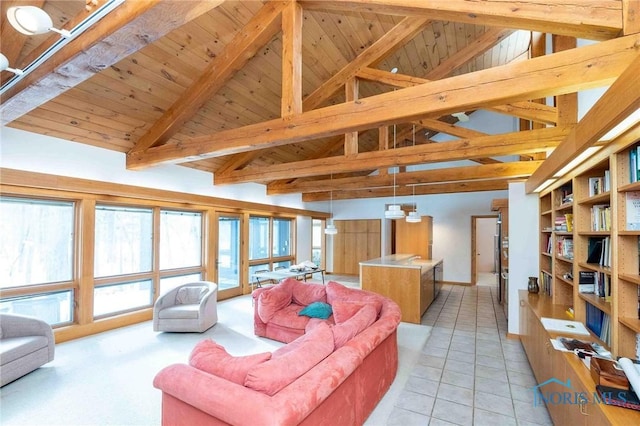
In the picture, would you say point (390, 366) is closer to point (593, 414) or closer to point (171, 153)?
point (593, 414)

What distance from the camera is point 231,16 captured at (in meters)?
3.43

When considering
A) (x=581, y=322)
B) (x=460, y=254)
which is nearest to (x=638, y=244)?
(x=581, y=322)

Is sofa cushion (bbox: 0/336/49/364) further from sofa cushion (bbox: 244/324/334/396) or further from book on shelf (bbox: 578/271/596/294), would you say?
book on shelf (bbox: 578/271/596/294)

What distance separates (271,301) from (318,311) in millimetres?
693

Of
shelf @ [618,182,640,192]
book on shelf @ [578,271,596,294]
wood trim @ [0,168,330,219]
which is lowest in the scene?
book on shelf @ [578,271,596,294]

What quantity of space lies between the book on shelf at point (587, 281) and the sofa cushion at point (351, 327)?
1893mm

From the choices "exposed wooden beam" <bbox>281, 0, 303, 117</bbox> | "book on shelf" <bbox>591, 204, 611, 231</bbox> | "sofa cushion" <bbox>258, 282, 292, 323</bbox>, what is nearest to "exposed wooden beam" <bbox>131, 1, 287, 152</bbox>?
"exposed wooden beam" <bbox>281, 0, 303, 117</bbox>

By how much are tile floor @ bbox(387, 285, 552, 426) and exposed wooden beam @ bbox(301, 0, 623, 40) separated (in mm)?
2889

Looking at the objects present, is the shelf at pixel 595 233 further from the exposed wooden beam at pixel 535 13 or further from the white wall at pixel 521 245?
the white wall at pixel 521 245

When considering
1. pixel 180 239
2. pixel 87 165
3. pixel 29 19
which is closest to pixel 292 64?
pixel 29 19

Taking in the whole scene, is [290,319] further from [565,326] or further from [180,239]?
[180,239]

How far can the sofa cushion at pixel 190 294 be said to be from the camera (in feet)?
15.5

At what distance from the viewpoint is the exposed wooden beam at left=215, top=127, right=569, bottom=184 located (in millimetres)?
3439

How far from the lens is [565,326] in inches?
101
